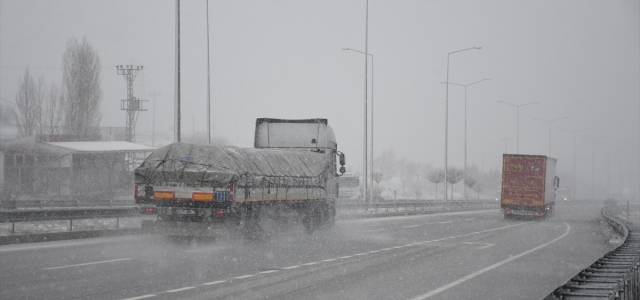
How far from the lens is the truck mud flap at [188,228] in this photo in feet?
61.9

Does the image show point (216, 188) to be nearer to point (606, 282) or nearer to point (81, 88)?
point (606, 282)

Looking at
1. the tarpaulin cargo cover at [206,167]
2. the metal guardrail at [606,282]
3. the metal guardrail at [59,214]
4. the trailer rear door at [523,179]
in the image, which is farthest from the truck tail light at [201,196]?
the trailer rear door at [523,179]

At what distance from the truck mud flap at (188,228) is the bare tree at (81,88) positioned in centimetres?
5062

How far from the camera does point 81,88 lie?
66.4 metres

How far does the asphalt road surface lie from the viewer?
11.3m

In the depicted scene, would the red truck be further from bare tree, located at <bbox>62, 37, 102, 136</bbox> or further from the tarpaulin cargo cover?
bare tree, located at <bbox>62, 37, 102, 136</bbox>

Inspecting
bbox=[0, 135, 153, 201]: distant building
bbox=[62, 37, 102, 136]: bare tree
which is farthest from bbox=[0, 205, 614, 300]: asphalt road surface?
bbox=[62, 37, 102, 136]: bare tree

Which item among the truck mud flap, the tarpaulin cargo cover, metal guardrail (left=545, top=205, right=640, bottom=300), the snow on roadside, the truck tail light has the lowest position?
the snow on roadside

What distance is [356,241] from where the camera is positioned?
2255 cm

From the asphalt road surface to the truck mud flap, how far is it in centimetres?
43

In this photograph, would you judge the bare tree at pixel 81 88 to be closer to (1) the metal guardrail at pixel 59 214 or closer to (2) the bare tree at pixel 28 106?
(2) the bare tree at pixel 28 106

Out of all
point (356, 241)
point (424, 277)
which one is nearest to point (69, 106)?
point (356, 241)

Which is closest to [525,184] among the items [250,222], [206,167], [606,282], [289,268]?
[250,222]

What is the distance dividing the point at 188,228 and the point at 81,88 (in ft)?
168
